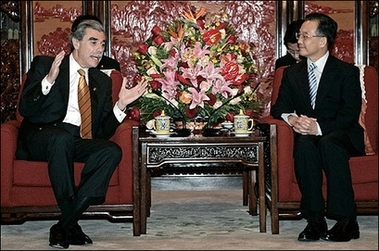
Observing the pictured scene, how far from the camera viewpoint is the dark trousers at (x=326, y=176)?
13.0ft

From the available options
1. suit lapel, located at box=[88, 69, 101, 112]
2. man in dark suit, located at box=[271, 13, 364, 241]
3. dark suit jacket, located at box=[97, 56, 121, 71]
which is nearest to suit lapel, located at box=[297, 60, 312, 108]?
man in dark suit, located at box=[271, 13, 364, 241]

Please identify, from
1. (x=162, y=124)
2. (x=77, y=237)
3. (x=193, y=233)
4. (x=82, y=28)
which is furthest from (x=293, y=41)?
(x=77, y=237)


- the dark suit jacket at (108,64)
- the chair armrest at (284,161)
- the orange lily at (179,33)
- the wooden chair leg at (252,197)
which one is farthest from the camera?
the dark suit jacket at (108,64)

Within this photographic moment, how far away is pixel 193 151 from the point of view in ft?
13.5

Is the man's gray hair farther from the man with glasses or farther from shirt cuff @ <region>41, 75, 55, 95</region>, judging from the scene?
the man with glasses

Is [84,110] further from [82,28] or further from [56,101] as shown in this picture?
[82,28]

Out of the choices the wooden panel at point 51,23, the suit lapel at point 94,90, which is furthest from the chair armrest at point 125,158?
the wooden panel at point 51,23

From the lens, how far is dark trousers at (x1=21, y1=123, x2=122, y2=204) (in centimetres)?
385

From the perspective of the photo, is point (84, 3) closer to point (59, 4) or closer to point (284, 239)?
point (59, 4)

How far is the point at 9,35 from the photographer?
6.44 meters

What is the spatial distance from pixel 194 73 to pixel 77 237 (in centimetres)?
115

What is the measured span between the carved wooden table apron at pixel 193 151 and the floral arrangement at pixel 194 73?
320 millimetres

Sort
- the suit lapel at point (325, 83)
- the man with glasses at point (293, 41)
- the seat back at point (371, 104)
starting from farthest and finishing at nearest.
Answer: the man with glasses at point (293, 41) → the seat back at point (371, 104) → the suit lapel at point (325, 83)

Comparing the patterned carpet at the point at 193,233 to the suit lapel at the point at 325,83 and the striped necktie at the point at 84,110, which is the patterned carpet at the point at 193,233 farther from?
the suit lapel at the point at 325,83
